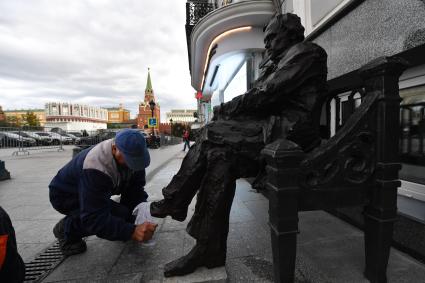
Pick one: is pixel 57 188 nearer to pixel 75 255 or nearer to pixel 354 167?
pixel 75 255

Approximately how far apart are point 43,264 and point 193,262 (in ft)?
4.48

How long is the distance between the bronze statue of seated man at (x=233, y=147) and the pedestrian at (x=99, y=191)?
1.12 feet

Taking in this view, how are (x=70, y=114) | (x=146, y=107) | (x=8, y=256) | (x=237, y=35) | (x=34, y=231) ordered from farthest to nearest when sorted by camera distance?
(x=70, y=114), (x=146, y=107), (x=237, y=35), (x=34, y=231), (x=8, y=256)

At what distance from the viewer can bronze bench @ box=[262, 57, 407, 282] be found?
1.61 meters

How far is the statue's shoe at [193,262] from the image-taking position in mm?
1900

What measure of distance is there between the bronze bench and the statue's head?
74cm

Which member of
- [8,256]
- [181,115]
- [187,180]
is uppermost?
[181,115]

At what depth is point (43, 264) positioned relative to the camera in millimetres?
2314

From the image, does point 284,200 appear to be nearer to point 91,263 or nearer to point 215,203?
point 215,203

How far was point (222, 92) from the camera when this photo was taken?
14633mm

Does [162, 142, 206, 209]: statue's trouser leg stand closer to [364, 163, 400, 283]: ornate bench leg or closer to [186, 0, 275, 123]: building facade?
[364, 163, 400, 283]: ornate bench leg

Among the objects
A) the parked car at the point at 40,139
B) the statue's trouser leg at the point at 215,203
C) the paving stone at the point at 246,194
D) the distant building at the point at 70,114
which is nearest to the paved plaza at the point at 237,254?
the statue's trouser leg at the point at 215,203

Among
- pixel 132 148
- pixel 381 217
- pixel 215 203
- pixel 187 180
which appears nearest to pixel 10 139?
pixel 132 148

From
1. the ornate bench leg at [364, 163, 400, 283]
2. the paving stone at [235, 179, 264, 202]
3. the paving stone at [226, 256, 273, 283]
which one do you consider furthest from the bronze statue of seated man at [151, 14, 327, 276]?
the paving stone at [235, 179, 264, 202]
